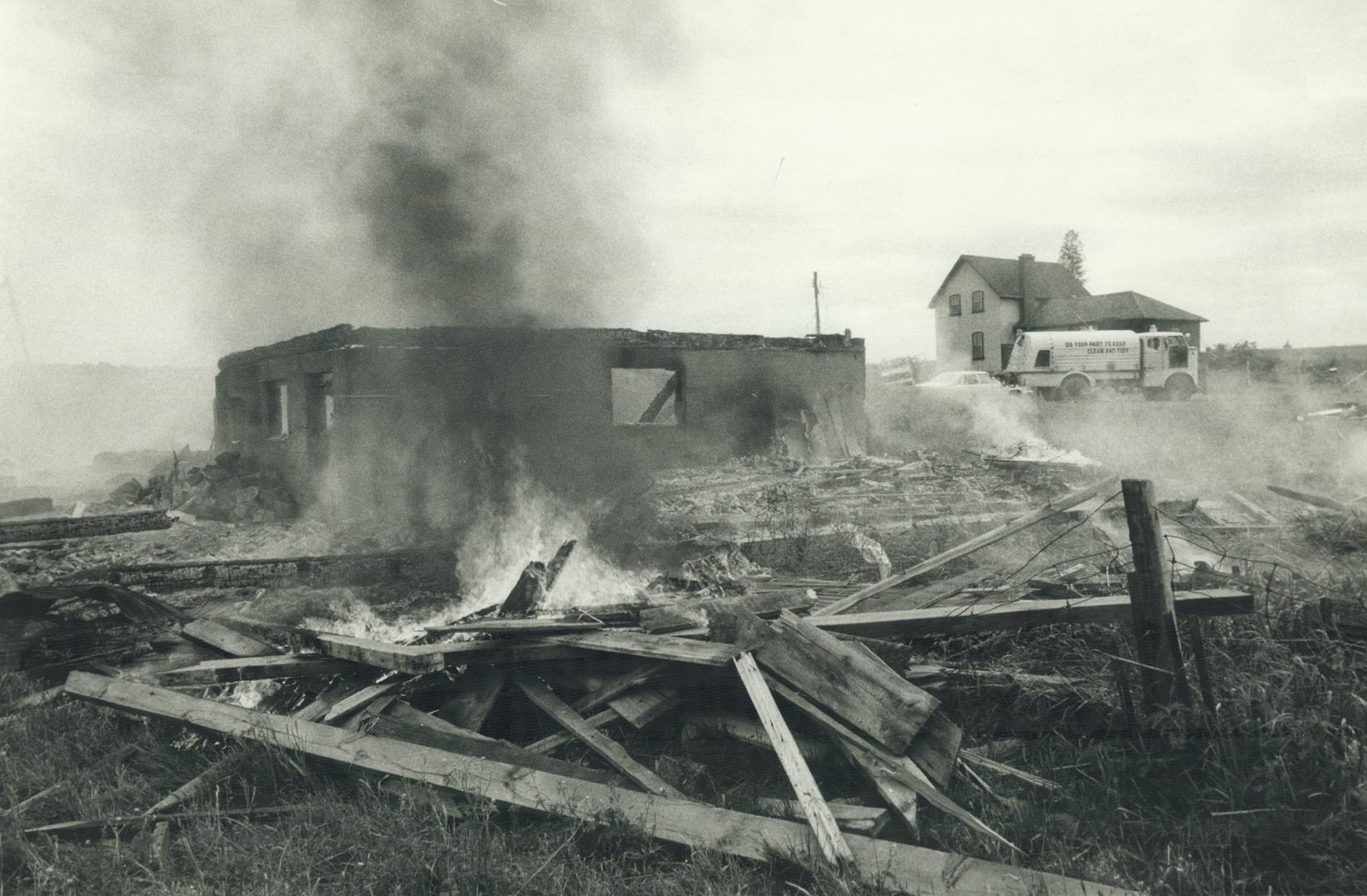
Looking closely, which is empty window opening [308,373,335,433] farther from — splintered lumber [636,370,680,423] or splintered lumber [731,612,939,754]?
splintered lumber [731,612,939,754]

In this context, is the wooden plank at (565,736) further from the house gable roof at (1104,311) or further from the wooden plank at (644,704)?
the house gable roof at (1104,311)

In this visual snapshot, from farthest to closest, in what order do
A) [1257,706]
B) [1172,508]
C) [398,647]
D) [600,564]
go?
1. [1172,508]
2. [600,564]
3. [398,647]
4. [1257,706]

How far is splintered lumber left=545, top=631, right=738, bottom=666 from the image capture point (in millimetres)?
3996

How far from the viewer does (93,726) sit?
443 centimetres

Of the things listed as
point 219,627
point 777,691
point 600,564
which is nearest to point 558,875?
point 777,691

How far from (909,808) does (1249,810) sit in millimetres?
1301

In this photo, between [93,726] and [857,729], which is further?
[93,726]

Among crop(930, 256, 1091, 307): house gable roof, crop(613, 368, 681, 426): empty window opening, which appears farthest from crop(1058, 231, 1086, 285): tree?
crop(613, 368, 681, 426): empty window opening

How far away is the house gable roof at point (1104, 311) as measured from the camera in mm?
31703

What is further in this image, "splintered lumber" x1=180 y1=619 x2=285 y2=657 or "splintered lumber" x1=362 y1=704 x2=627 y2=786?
"splintered lumber" x1=180 y1=619 x2=285 y2=657

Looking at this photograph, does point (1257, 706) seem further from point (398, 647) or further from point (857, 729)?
point (398, 647)

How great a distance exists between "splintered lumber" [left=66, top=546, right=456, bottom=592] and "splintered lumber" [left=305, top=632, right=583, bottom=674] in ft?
11.6

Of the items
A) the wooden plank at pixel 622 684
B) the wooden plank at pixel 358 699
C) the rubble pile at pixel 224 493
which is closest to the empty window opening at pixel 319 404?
the rubble pile at pixel 224 493

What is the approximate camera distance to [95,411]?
3141 cm
